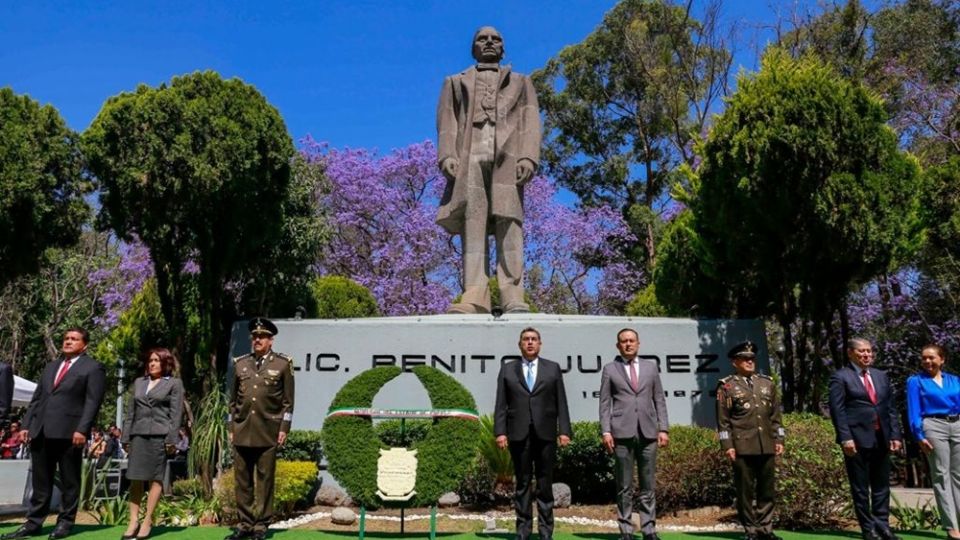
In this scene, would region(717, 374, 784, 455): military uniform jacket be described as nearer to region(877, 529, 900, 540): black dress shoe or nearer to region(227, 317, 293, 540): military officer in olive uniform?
region(877, 529, 900, 540): black dress shoe

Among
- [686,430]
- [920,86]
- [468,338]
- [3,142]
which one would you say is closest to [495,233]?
[468,338]

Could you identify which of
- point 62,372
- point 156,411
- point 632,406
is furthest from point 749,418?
point 62,372

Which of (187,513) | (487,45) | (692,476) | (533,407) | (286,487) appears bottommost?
(187,513)

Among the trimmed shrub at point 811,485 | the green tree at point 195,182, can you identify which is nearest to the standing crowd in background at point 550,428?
the trimmed shrub at point 811,485

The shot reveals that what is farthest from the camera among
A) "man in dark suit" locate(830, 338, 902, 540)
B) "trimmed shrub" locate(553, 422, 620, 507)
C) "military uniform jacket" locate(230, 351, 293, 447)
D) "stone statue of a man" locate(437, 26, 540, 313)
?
"stone statue of a man" locate(437, 26, 540, 313)

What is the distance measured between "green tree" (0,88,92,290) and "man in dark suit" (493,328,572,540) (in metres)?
6.35

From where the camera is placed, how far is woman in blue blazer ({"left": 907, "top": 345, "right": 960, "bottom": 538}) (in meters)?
5.97

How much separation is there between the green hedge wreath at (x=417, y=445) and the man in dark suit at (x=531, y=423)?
470 mm

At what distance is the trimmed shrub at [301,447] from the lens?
8688 millimetres

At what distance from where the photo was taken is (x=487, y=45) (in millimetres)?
10672

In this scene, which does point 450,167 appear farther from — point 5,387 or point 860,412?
point 860,412

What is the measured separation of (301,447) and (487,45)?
5.64 metres

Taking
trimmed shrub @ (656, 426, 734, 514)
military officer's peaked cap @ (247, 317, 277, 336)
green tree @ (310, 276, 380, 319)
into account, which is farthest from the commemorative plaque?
green tree @ (310, 276, 380, 319)

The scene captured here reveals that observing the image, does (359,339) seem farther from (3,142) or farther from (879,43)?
(879,43)
